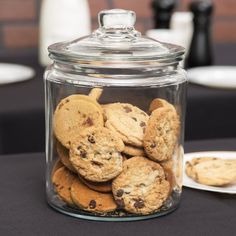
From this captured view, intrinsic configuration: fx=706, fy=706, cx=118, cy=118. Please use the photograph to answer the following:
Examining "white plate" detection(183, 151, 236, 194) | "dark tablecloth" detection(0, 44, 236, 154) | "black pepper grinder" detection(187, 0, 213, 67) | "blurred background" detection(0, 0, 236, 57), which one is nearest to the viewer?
"white plate" detection(183, 151, 236, 194)

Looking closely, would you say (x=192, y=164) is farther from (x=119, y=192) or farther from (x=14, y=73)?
(x=14, y=73)

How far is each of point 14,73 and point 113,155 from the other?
3.35ft

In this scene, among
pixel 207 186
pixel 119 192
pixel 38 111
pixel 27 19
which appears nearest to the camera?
pixel 119 192

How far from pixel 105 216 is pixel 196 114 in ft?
2.61

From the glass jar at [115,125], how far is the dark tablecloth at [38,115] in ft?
1.81

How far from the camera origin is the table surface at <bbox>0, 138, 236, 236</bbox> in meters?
0.70

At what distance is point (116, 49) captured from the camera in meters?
0.75

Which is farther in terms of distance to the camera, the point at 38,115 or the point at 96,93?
the point at 38,115

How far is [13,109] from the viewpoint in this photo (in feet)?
4.38

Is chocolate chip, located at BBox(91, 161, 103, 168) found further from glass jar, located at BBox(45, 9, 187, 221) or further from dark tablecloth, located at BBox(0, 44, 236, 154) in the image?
dark tablecloth, located at BBox(0, 44, 236, 154)

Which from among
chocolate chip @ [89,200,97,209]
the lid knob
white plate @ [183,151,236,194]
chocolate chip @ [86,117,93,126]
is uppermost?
the lid knob

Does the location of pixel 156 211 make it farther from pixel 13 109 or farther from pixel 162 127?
pixel 13 109

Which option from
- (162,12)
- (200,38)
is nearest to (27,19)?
(162,12)

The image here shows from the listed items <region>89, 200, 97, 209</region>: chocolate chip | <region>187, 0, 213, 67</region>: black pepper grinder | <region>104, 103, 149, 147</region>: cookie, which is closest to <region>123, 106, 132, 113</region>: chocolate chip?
<region>104, 103, 149, 147</region>: cookie
